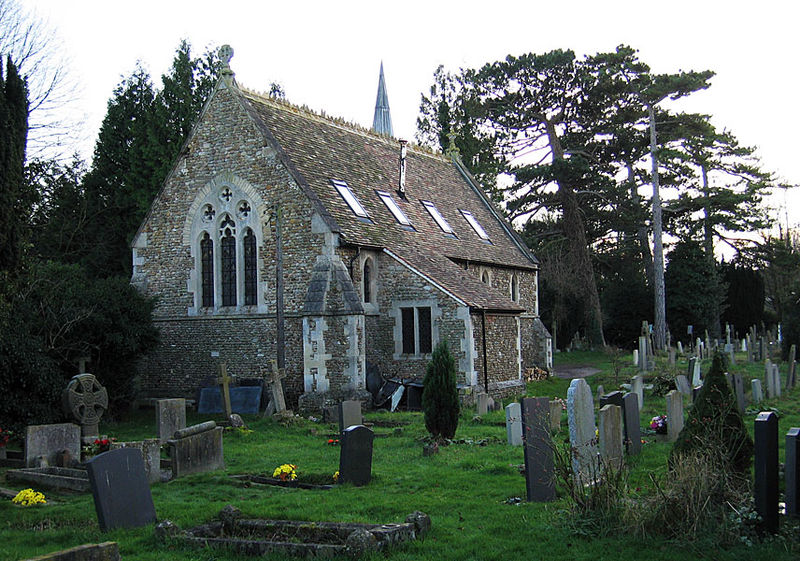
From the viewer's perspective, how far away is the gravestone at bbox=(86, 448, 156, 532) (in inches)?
346

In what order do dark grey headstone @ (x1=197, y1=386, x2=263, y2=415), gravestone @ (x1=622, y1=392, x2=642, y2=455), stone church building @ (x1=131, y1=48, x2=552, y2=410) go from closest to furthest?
1. gravestone @ (x1=622, y1=392, x2=642, y2=455)
2. dark grey headstone @ (x1=197, y1=386, x2=263, y2=415)
3. stone church building @ (x1=131, y1=48, x2=552, y2=410)

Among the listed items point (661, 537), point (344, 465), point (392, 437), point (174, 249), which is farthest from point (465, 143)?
point (661, 537)

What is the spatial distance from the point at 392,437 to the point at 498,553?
8.90 m

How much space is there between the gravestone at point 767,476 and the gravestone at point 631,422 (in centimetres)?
469

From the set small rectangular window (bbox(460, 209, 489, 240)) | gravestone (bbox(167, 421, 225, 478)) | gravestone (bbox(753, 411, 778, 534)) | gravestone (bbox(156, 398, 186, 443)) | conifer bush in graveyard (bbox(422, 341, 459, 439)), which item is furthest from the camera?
small rectangular window (bbox(460, 209, 489, 240))

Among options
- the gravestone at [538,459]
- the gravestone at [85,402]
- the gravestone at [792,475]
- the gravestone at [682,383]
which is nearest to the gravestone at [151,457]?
the gravestone at [85,402]

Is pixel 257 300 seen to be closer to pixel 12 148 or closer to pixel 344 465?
pixel 12 148

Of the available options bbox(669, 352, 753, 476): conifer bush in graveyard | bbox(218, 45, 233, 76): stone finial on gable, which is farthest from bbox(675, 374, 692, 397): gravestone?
bbox(218, 45, 233, 76): stone finial on gable

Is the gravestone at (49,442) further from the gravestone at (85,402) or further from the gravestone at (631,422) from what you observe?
the gravestone at (631,422)

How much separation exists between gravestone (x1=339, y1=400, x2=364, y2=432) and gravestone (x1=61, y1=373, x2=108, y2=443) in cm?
459

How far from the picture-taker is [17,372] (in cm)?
1634

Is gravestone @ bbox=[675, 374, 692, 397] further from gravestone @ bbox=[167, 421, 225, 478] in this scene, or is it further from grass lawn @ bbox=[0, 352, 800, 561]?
gravestone @ bbox=[167, 421, 225, 478]

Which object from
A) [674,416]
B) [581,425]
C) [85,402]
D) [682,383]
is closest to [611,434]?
[581,425]

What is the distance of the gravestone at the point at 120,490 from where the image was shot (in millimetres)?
8781
